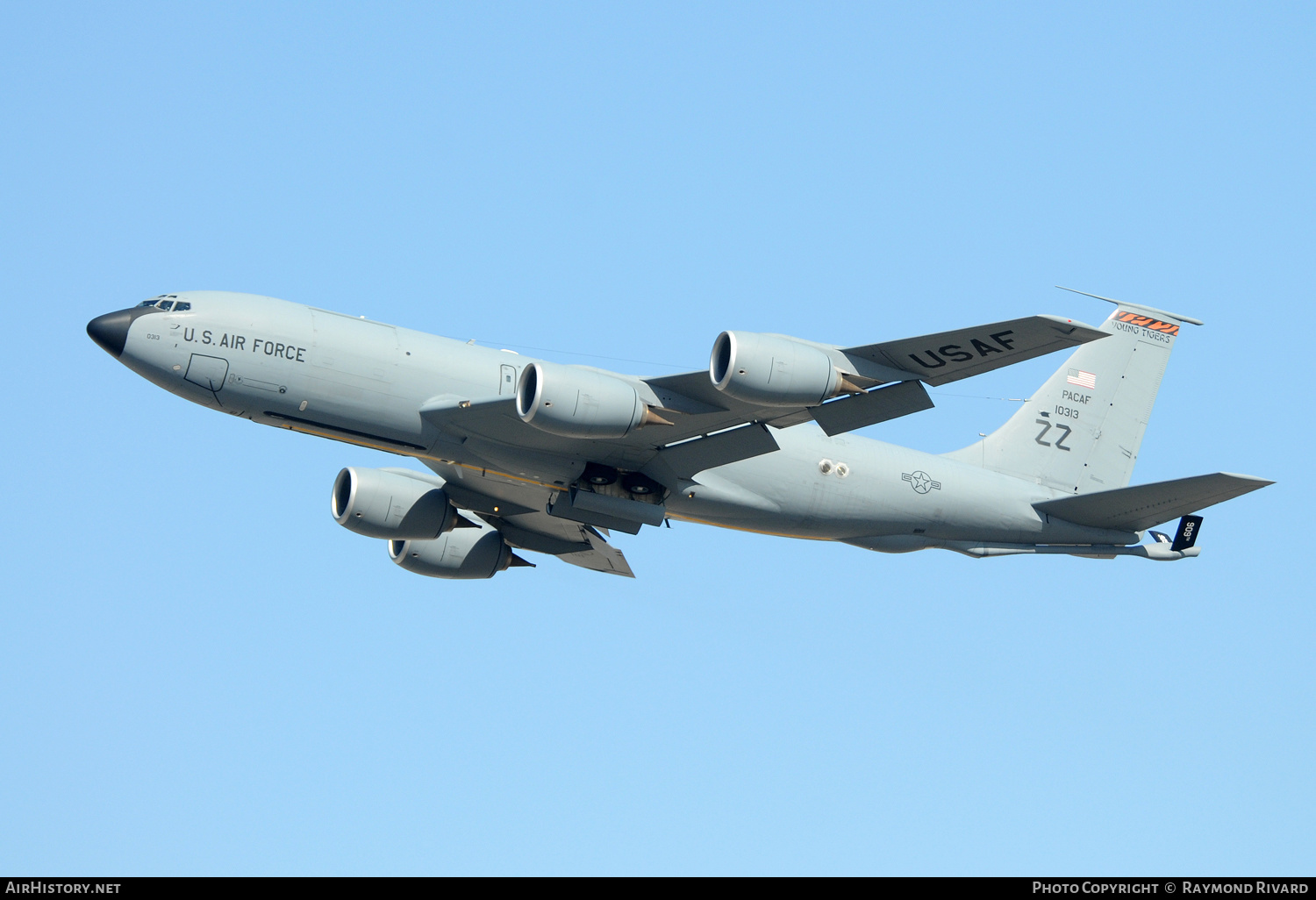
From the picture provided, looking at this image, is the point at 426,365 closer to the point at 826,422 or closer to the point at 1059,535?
the point at 826,422

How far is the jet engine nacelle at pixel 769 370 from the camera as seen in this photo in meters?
26.9

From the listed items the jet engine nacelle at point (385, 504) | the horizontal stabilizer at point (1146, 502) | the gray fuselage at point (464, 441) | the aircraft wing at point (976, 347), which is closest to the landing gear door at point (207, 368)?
the gray fuselage at point (464, 441)

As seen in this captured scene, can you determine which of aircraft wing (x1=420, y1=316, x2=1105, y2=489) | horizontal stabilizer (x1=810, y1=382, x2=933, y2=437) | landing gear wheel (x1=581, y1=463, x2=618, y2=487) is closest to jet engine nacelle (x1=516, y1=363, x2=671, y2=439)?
aircraft wing (x1=420, y1=316, x2=1105, y2=489)

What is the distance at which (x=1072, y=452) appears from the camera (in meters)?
38.1

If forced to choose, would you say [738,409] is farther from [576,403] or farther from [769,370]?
[576,403]

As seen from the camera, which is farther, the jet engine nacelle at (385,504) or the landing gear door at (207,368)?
the jet engine nacelle at (385,504)

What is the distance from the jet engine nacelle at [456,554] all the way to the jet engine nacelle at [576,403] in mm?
10311

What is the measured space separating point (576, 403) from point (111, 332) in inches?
412

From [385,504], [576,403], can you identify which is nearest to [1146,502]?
[576,403]

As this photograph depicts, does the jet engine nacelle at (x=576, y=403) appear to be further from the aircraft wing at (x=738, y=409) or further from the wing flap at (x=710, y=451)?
the wing flap at (x=710, y=451)
